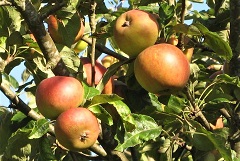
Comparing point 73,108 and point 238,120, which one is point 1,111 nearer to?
point 73,108

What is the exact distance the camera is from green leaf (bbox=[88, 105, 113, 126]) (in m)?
1.83

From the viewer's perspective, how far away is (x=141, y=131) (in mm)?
1849

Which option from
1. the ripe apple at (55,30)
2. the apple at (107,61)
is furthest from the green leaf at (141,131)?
the apple at (107,61)

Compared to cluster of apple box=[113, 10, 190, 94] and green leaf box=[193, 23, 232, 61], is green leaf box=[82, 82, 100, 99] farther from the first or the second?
green leaf box=[193, 23, 232, 61]

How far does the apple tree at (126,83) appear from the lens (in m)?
1.80

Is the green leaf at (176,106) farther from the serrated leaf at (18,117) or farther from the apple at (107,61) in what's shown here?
the apple at (107,61)

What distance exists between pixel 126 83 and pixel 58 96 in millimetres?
315

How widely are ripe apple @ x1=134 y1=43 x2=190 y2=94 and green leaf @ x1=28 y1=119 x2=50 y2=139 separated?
0.33 metres

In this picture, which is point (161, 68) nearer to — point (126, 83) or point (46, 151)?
point (126, 83)

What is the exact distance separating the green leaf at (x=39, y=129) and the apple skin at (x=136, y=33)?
342 millimetres

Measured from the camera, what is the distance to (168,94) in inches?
74.9

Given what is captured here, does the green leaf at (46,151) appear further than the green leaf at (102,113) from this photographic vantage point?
Yes

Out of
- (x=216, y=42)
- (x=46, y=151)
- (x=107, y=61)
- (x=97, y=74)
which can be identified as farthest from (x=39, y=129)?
(x=107, y=61)

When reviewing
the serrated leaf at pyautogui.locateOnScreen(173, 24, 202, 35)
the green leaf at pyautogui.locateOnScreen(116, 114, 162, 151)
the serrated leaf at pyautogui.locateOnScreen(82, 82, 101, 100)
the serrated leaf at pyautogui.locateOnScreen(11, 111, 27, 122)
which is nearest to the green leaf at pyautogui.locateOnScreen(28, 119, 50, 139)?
the serrated leaf at pyautogui.locateOnScreen(82, 82, 101, 100)
